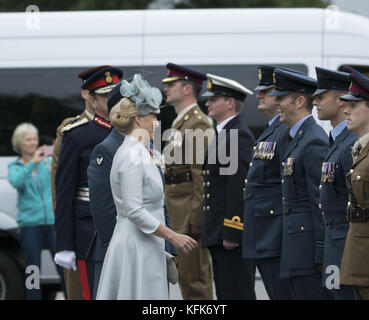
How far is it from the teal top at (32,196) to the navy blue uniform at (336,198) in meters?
3.78

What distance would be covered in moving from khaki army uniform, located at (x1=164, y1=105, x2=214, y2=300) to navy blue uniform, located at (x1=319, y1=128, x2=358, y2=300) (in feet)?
7.09

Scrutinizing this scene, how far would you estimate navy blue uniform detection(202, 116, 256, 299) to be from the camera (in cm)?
723

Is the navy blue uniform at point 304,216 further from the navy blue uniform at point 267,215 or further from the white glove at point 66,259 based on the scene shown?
the white glove at point 66,259

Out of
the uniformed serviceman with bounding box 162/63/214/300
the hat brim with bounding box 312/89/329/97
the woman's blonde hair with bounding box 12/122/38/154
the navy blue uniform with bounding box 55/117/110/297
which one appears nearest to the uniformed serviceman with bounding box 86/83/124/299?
the navy blue uniform with bounding box 55/117/110/297

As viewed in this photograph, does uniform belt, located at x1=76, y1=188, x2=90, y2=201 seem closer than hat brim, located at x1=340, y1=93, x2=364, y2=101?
No

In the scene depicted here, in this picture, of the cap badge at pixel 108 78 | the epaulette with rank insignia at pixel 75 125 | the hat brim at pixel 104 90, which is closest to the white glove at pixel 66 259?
the epaulette with rank insignia at pixel 75 125

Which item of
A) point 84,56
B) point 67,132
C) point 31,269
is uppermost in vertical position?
point 84,56

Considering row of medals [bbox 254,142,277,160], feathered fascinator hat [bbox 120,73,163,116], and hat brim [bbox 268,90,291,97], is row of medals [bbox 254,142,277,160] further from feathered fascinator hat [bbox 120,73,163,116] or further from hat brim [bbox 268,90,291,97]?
feathered fascinator hat [bbox 120,73,163,116]

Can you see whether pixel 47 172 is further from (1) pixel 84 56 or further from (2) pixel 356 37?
(2) pixel 356 37

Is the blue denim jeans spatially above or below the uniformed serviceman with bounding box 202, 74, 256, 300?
below

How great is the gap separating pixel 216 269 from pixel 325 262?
5.35 feet

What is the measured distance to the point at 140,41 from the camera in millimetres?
9336

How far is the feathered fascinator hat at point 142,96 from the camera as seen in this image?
5.64m
